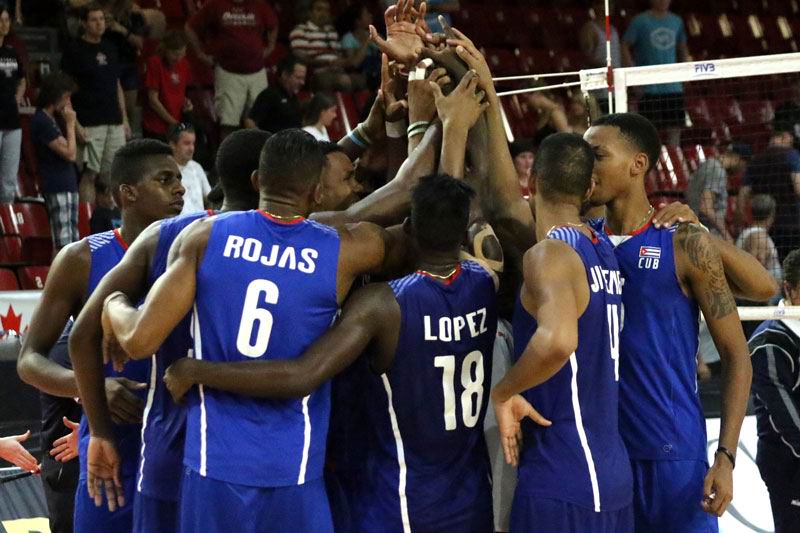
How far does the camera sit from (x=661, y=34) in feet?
49.0

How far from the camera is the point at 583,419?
4281mm

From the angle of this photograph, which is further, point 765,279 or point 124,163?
point 124,163

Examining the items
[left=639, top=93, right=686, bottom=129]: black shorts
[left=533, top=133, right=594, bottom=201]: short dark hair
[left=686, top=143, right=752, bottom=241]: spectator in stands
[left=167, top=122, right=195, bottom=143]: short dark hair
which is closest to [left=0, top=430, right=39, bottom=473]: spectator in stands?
[left=533, top=133, right=594, bottom=201]: short dark hair

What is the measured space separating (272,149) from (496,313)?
1061 millimetres

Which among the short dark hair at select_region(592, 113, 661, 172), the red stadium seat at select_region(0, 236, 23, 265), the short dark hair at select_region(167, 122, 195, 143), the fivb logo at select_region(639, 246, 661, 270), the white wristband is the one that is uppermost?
the short dark hair at select_region(167, 122, 195, 143)

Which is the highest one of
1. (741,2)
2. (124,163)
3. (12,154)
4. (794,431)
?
(741,2)

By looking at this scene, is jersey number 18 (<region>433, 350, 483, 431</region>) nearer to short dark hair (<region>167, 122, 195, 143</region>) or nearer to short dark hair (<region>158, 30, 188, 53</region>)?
short dark hair (<region>167, 122, 195, 143</region>)

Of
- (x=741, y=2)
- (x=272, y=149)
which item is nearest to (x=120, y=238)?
(x=272, y=149)

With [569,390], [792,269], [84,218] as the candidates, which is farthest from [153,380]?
[84,218]

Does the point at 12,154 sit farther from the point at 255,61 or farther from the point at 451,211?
the point at 451,211

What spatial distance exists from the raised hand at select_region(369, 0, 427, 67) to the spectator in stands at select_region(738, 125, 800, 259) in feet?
21.4

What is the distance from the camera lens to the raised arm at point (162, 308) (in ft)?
13.1

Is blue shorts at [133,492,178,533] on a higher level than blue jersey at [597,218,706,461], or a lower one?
lower

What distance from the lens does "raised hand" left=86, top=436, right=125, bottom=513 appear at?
4.43 m
